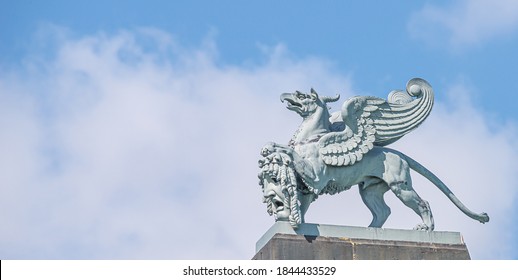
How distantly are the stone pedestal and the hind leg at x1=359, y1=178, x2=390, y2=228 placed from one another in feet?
2.42

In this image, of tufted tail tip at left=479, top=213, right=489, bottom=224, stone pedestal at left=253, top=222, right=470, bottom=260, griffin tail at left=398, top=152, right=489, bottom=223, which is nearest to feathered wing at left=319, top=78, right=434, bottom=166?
griffin tail at left=398, top=152, right=489, bottom=223

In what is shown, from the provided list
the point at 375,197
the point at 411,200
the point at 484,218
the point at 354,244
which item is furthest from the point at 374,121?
the point at 484,218

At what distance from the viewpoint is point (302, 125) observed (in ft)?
64.7

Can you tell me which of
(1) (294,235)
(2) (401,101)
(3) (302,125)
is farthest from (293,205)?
(2) (401,101)

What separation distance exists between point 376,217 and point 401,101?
2279mm

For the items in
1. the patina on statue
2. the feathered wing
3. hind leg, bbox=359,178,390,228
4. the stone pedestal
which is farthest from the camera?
hind leg, bbox=359,178,390,228

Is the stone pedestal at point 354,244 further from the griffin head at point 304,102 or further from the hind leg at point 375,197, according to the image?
the griffin head at point 304,102

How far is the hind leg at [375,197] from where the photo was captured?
64.3ft

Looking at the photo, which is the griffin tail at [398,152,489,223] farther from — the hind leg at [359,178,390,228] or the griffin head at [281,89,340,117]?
the griffin head at [281,89,340,117]

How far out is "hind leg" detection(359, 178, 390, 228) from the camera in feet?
64.3

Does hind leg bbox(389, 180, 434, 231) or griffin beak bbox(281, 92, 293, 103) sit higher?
griffin beak bbox(281, 92, 293, 103)

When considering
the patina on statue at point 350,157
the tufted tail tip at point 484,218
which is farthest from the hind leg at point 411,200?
the tufted tail tip at point 484,218

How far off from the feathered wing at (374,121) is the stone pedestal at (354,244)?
1.34 m
